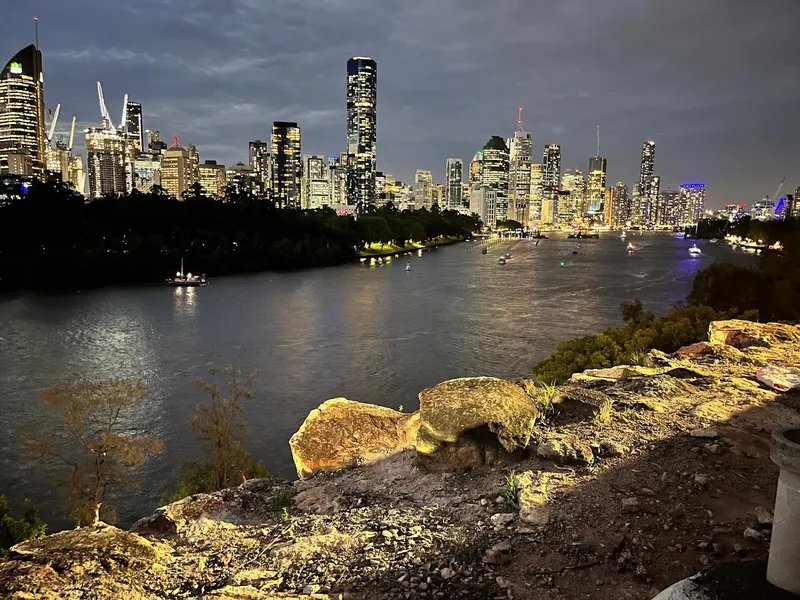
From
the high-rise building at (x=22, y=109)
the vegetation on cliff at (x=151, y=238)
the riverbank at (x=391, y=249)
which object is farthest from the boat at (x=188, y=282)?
the high-rise building at (x=22, y=109)

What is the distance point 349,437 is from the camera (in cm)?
800

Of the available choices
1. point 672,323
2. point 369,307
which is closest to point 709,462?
point 672,323

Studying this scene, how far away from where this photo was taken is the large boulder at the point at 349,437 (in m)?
7.71

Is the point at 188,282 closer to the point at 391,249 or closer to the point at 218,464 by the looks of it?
the point at 218,464

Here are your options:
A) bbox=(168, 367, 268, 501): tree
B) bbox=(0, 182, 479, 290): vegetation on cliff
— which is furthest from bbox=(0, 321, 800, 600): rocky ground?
bbox=(0, 182, 479, 290): vegetation on cliff

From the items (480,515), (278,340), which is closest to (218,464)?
(480,515)

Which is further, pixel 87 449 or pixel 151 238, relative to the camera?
pixel 151 238

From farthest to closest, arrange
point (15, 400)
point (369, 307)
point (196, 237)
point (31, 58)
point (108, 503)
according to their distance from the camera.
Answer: point (31, 58) < point (196, 237) < point (369, 307) < point (15, 400) < point (108, 503)

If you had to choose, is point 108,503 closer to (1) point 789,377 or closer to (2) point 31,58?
(1) point 789,377

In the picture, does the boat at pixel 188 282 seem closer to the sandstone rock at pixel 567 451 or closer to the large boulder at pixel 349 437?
the large boulder at pixel 349 437

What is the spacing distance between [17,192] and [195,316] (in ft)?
150

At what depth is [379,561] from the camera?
459cm

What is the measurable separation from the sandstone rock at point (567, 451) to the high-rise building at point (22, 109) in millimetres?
148991

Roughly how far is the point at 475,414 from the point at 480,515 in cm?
133
